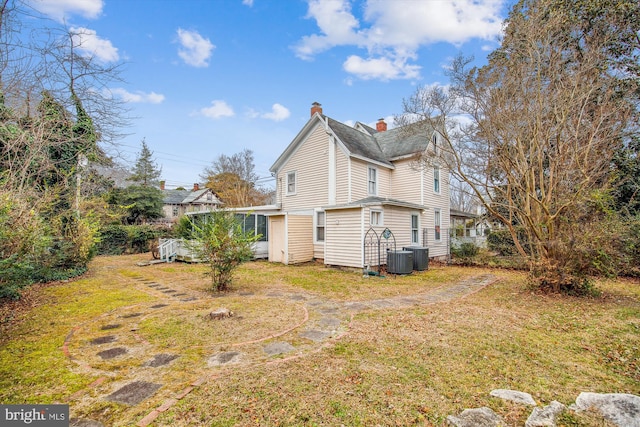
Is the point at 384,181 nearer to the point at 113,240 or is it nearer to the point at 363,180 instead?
the point at 363,180

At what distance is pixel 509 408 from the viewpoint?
9.00ft

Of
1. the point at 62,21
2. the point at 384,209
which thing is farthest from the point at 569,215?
the point at 62,21

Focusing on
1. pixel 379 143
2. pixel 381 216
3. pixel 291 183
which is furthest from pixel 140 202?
pixel 381 216

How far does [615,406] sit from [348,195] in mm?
11079

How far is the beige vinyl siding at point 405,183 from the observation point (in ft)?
49.7

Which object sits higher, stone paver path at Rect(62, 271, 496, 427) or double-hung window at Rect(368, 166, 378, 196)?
double-hung window at Rect(368, 166, 378, 196)

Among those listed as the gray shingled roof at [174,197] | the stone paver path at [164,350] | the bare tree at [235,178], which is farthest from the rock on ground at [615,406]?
the gray shingled roof at [174,197]

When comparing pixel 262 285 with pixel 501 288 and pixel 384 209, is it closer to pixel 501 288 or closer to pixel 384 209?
pixel 384 209

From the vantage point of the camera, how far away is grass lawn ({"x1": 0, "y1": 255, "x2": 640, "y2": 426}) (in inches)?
108

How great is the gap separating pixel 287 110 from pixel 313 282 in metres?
17.9

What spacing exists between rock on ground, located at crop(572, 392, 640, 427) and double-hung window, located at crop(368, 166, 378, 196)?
40.0 ft

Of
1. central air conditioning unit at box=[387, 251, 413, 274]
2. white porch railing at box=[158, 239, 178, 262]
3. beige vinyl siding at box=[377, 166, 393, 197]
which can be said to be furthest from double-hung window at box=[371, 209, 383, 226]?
white porch railing at box=[158, 239, 178, 262]

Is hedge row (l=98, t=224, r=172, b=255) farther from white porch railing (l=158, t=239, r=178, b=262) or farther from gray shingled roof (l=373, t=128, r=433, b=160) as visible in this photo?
gray shingled roof (l=373, t=128, r=433, b=160)

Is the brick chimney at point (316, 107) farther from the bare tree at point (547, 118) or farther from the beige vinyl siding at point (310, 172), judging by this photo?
the bare tree at point (547, 118)
